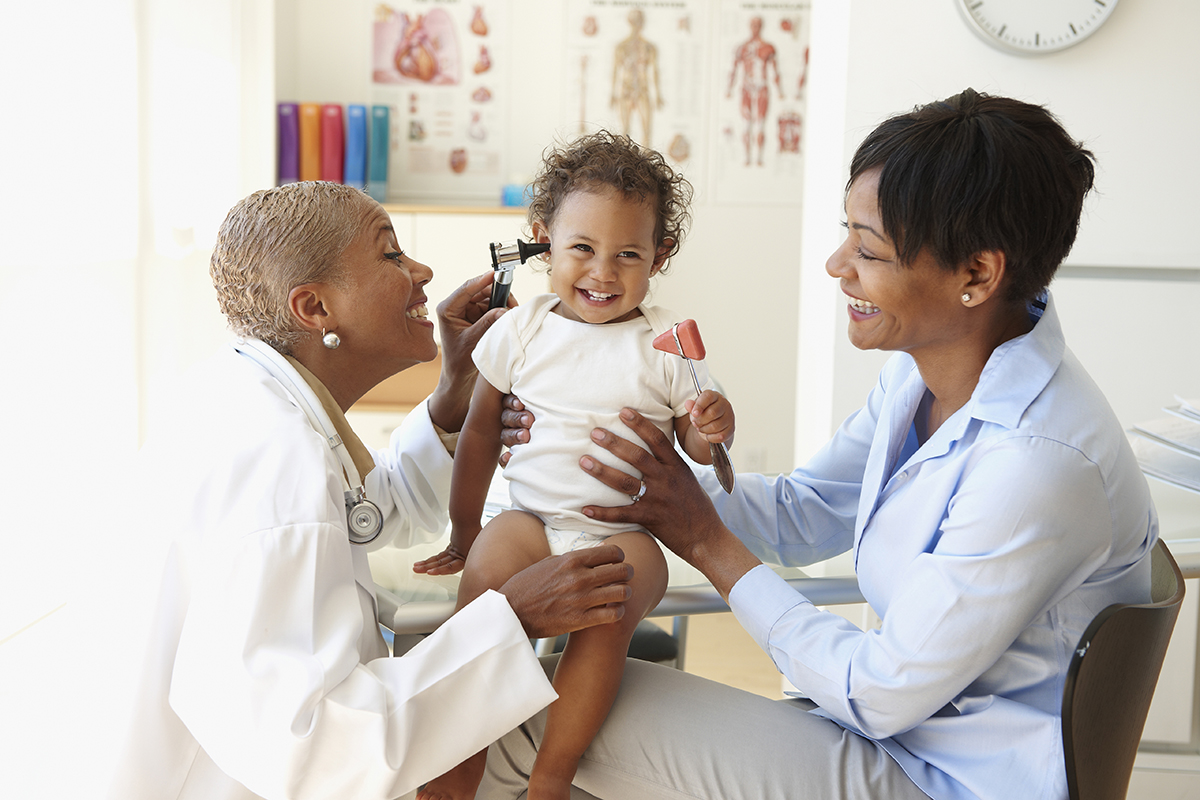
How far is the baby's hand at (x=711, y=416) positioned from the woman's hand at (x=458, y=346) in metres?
0.58

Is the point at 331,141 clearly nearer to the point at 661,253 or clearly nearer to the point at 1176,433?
the point at 661,253

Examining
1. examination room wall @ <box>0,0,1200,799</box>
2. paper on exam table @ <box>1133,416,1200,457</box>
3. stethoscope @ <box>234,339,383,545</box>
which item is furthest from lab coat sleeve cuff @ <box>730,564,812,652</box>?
examination room wall @ <box>0,0,1200,799</box>

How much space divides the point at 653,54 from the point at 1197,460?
11.9 feet

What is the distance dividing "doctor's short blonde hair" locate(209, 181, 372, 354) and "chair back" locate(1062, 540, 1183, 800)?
115 centimetres

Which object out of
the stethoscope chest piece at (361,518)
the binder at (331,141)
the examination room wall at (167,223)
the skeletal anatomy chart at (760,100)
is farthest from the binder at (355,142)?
the stethoscope chest piece at (361,518)

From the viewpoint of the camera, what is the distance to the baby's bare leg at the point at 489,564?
1.36 m

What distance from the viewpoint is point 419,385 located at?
177 inches

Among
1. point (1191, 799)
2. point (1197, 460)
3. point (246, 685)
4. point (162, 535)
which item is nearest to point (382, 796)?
point (246, 685)

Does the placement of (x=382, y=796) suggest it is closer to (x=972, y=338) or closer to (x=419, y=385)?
(x=972, y=338)

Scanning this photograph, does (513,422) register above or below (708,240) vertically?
below

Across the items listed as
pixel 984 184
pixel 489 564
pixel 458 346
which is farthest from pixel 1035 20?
pixel 489 564

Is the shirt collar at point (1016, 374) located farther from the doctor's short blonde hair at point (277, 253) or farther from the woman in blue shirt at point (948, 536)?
the doctor's short blonde hair at point (277, 253)

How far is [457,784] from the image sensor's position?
1.35 m

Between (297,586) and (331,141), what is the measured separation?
3773 mm
